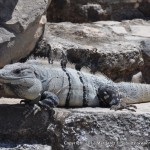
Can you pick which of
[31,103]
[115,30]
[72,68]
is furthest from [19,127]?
[115,30]

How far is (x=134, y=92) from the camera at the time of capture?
14.9 feet

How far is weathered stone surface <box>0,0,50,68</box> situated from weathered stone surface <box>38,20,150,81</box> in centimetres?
35

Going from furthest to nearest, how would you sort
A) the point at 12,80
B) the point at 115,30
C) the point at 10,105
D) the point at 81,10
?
the point at 81,10, the point at 115,30, the point at 10,105, the point at 12,80

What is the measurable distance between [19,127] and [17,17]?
1189mm

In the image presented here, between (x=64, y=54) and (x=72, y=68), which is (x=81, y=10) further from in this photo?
(x=72, y=68)

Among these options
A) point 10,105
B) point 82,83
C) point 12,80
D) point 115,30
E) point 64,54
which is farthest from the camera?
point 115,30

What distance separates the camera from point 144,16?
673 centimetres

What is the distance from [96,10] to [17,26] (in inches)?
82.2

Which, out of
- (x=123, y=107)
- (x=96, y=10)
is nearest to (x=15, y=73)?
(x=123, y=107)

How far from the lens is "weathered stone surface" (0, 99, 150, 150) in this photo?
12.6 ft

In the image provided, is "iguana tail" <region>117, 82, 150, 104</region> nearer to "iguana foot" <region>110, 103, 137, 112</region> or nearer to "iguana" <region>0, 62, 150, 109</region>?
"iguana" <region>0, 62, 150, 109</region>

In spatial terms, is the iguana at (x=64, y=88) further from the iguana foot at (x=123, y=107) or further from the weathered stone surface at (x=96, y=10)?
the weathered stone surface at (x=96, y=10)

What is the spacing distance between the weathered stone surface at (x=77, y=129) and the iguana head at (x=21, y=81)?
0.57ft

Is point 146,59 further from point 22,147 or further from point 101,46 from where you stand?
point 22,147
